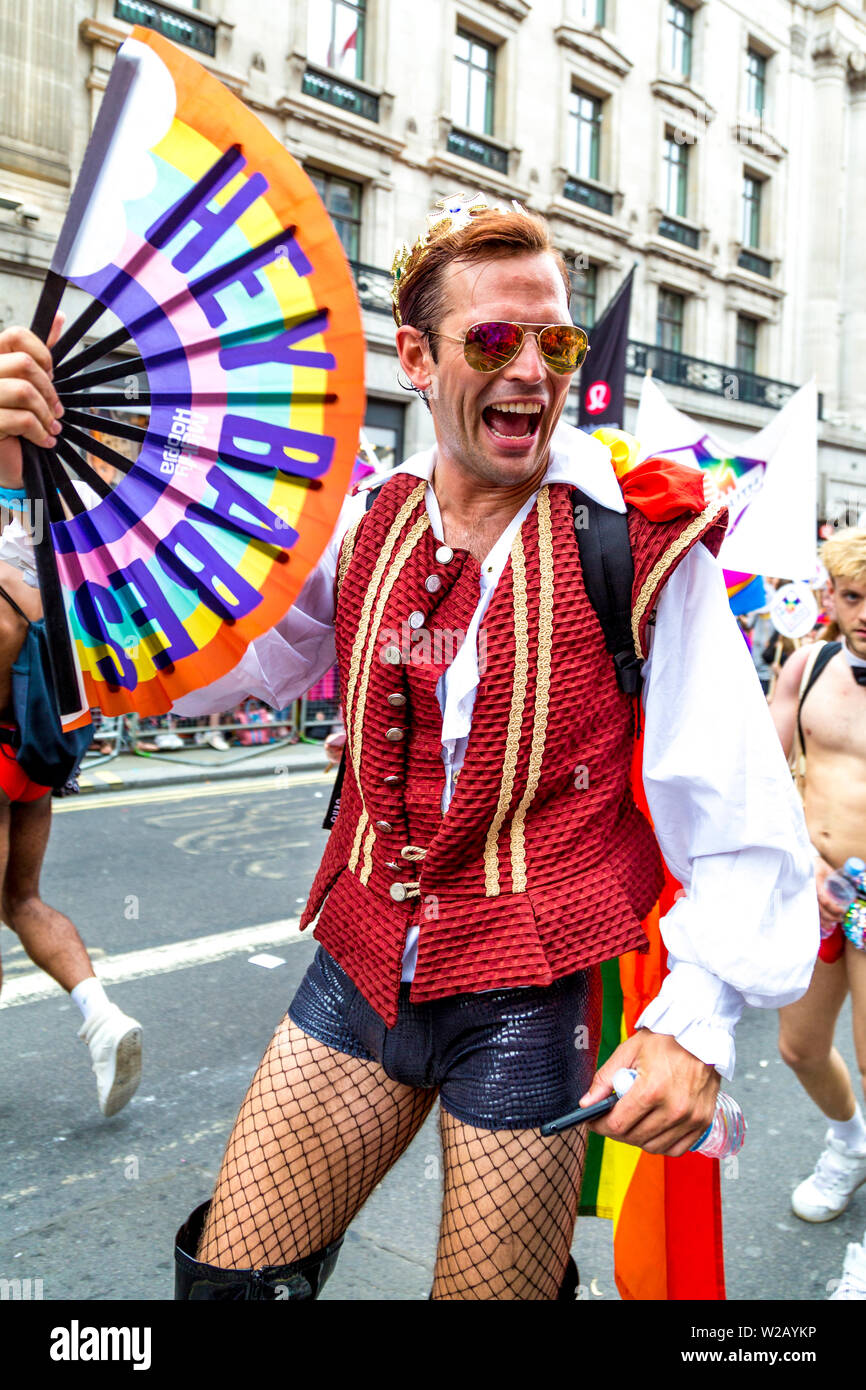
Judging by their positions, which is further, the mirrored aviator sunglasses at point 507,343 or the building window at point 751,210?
the building window at point 751,210

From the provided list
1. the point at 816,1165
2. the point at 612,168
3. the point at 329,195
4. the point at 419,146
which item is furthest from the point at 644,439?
the point at 612,168

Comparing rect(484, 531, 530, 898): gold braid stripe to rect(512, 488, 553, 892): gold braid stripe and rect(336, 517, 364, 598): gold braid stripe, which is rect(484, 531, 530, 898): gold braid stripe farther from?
rect(336, 517, 364, 598): gold braid stripe

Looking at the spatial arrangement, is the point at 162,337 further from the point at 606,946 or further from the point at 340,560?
the point at 606,946

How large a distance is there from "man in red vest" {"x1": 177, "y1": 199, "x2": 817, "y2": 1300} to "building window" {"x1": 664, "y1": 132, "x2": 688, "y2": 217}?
2558 centimetres

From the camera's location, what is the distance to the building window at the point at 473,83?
20234 millimetres

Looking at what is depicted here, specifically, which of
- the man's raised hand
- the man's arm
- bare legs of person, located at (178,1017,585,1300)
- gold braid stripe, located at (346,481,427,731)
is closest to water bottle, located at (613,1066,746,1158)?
the man's arm

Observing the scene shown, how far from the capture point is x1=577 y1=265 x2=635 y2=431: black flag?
10.8 metres

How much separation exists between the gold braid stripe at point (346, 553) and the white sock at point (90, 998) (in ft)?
7.44

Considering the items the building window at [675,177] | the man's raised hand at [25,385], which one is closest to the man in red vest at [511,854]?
the man's raised hand at [25,385]

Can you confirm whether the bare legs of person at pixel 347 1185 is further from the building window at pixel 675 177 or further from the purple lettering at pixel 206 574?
the building window at pixel 675 177

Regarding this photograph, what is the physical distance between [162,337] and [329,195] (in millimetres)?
18246

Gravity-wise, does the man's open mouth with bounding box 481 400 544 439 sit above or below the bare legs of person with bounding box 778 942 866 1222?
above

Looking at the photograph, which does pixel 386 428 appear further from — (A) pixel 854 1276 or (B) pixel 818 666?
(A) pixel 854 1276

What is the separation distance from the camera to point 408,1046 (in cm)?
179
